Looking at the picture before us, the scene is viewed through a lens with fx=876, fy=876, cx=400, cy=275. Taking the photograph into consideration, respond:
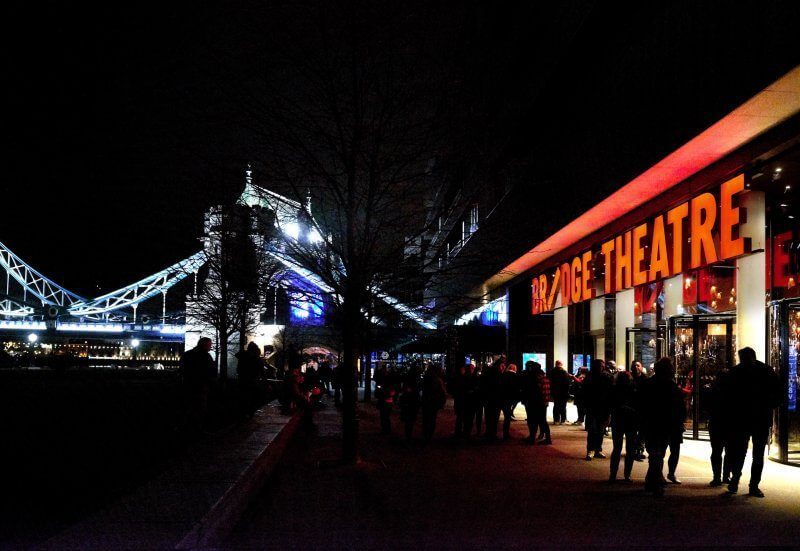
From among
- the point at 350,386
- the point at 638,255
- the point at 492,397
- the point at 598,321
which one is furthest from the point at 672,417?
the point at 598,321

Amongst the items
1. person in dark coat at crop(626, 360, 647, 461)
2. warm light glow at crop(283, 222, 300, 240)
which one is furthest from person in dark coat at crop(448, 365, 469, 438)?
warm light glow at crop(283, 222, 300, 240)

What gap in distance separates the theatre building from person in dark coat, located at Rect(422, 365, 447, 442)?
15.4 ft

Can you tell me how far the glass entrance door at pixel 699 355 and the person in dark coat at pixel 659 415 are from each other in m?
6.30

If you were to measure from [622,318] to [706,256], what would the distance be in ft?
25.3

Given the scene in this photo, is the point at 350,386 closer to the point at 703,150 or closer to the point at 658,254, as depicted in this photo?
the point at 703,150

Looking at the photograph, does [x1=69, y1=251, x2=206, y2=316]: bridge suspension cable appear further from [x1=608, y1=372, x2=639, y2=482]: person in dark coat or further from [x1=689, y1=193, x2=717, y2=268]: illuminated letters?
[x1=608, y1=372, x2=639, y2=482]: person in dark coat

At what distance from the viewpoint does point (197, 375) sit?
15.3 metres

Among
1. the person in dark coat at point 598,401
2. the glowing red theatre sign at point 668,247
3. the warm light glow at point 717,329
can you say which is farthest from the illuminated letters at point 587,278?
the person in dark coat at point 598,401

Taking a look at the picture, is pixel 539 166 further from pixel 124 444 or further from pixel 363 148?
pixel 124 444

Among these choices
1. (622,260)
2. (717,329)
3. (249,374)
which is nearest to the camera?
(717,329)

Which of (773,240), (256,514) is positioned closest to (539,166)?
(773,240)

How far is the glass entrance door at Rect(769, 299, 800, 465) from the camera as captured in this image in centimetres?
1266

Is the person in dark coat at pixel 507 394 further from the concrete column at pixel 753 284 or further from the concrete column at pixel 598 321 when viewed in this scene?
the concrete column at pixel 598 321

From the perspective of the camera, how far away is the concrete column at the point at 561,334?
28.6m
